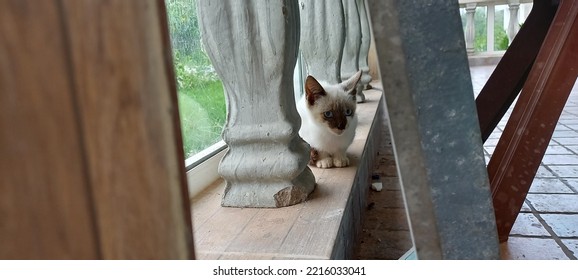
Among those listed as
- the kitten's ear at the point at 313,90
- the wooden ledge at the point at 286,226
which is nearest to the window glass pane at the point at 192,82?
the wooden ledge at the point at 286,226

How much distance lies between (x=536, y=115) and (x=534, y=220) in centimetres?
37

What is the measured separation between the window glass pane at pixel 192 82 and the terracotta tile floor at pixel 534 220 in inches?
21.2

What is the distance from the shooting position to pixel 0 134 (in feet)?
0.77

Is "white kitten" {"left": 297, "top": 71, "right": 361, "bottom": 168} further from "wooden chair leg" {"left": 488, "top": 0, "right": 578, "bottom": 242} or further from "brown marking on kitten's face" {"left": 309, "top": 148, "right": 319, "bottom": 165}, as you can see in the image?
"wooden chair leg" {"left": 488, "top": 0, "right": 578, "bottom": 242}

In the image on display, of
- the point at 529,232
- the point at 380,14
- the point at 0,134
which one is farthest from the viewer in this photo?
the point at 529,232

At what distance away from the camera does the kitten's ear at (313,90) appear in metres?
1.23

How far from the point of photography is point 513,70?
3.77ft

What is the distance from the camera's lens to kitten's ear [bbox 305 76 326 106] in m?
1.23

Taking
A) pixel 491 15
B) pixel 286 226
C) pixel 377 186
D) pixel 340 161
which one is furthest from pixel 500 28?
pixel 286 226

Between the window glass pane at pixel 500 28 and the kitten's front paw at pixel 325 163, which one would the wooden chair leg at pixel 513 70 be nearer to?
the kitten's front paw at pixel 325 163

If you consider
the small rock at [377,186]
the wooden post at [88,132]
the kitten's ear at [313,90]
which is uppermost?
the wooden post at [88,132]
